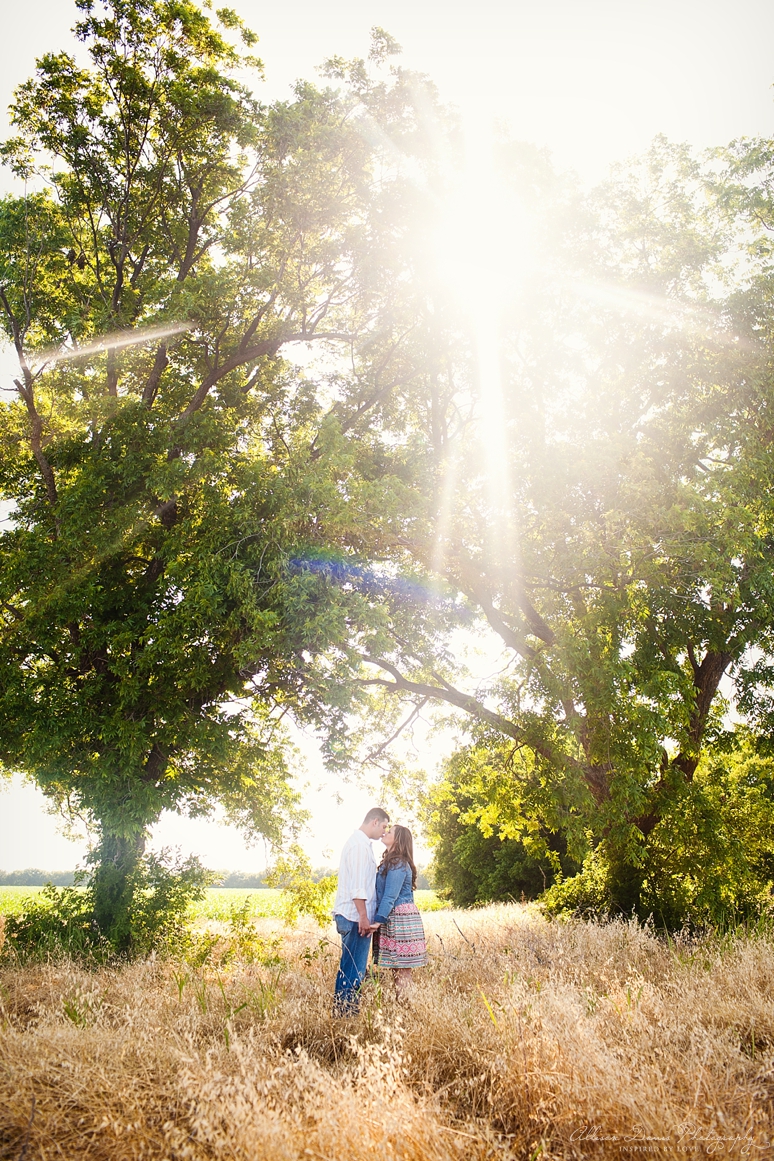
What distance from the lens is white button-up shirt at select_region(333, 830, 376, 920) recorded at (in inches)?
247

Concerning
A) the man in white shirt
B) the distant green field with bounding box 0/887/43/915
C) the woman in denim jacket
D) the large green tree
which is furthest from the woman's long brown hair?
the distant green field with bounding box 0/887/43/915

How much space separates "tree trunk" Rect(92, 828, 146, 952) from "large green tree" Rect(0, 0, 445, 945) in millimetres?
36

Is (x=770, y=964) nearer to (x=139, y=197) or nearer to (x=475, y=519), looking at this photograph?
(x=475, y=519)

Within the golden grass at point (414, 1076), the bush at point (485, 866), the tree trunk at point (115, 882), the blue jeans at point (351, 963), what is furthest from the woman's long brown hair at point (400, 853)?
the bush at point (485, 866)

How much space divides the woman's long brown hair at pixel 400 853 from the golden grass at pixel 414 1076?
1238mm

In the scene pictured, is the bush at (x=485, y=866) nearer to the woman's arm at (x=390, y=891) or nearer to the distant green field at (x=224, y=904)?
the distant green field at (x=224, y=904)

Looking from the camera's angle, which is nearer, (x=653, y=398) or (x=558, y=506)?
(x=558, y=506)

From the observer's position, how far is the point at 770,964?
18.8 feet

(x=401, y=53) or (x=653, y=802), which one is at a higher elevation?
(x=401, y=53)

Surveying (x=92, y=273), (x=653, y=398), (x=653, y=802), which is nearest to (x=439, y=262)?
(x=653, y=398)

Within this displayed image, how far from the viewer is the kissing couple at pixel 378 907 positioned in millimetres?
6164

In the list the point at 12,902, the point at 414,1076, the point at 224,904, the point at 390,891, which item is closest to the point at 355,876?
the point at 390,891

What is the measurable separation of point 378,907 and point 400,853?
0.57m

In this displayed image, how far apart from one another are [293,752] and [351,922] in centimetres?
876
